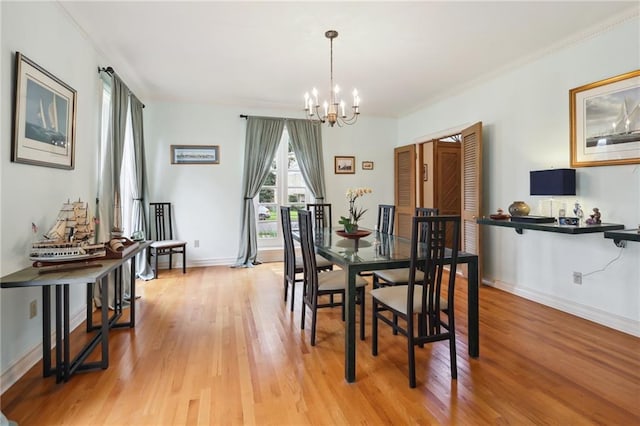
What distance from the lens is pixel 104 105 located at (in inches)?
150

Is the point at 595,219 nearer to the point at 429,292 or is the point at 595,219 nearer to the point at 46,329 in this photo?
the point at 429,292

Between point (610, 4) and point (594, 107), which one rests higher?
point (610, 4)

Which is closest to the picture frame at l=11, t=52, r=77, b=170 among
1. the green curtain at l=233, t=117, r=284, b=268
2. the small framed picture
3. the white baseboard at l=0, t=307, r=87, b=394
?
the white baseboard at l=0, t=307, r=87, b=394

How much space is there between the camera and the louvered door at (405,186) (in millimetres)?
5871

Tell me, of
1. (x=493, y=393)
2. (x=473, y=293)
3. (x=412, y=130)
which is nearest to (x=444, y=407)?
(x=493, y=393)

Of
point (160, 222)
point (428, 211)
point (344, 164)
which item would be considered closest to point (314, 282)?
point (428, 211)

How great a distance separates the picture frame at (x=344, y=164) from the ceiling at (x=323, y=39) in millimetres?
1683

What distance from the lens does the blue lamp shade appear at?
3.13 metres

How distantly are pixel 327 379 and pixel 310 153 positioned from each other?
169 inches

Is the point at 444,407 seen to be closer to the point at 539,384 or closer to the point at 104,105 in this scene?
the point at 539,384

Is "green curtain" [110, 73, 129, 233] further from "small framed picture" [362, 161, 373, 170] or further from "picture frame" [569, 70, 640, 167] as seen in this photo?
"picture frame" [569, 70, 640, 167]

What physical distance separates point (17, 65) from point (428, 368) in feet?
10.8

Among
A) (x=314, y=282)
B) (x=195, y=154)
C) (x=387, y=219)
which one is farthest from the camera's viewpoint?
(x=195, y=154)

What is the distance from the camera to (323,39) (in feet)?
10.7
